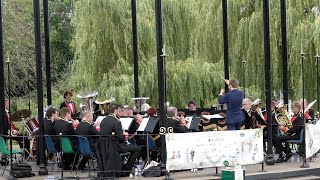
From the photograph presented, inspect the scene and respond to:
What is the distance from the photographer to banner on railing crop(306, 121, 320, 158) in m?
15.0

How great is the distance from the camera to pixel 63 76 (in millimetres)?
38812

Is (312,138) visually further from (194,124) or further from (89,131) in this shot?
(89,131)

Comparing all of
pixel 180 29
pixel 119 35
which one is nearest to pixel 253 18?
pixel 180 29

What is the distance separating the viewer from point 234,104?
49.1ft

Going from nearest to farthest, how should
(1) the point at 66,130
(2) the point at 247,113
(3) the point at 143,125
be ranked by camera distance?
(3) the point at 143,125, (1) the point at 66,130, (2) the point at 247,113

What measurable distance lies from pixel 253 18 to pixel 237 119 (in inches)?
404

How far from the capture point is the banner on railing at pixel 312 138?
15.0 metres

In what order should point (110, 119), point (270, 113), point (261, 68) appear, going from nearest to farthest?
point (110, 119) → point (270, 113) → point (261, 68)


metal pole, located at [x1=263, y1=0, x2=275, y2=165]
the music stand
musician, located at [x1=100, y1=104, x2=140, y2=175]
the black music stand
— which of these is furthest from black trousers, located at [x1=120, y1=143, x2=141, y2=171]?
metal pole, located at [x1=263, y1=0, x2=275, y2=165]

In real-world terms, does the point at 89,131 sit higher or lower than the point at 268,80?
lower

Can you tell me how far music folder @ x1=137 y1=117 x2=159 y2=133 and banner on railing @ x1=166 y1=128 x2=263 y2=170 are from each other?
1242 mm

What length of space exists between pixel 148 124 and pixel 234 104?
225 cm

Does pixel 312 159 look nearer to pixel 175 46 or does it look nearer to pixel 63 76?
pixel 175 46

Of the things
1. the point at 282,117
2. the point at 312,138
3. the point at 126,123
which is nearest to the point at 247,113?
the point at 282,117
